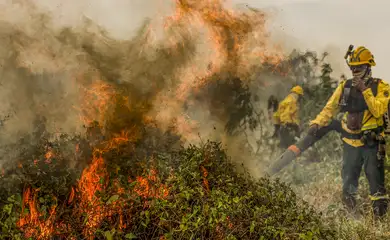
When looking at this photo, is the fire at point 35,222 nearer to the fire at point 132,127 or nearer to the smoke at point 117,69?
the fire at point 132,127

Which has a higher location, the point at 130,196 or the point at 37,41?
the point at 37,41

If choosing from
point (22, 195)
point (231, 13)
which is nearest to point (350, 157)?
point (231, 13)

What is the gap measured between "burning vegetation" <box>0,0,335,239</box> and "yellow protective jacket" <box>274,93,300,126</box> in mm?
2764

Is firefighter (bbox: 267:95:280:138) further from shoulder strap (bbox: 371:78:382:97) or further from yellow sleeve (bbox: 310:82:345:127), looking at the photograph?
shoulder strap (bbox: 371:78:382:97)

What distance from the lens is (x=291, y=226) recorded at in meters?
5.94

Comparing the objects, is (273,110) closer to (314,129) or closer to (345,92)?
(314,129)

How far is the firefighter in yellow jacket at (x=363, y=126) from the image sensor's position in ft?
26.4

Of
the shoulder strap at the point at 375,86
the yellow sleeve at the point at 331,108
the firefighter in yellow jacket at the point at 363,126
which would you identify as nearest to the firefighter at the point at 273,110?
the yellow sleeve at the point at 331,108

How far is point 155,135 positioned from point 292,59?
6.52 meters

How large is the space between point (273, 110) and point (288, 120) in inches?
19.2

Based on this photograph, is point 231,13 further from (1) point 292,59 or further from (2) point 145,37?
(1) point 292,59

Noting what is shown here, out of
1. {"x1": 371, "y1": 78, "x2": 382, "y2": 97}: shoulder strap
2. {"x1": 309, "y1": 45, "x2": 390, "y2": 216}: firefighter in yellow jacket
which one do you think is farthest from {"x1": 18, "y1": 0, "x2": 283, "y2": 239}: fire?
{"x1": 371, "y1": 78, "x2": 382, "y2": 97}: shoulder strap

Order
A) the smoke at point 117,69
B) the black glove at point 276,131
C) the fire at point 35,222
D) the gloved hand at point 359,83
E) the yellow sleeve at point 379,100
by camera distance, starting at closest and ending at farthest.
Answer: the fire at point 35,222
the smoke at point 117,69
the yellow sleeve at point 379,100
the gloved hand at point 359,83
the black glove at point 276,131

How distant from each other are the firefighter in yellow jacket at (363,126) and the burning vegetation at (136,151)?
6.26 feet
